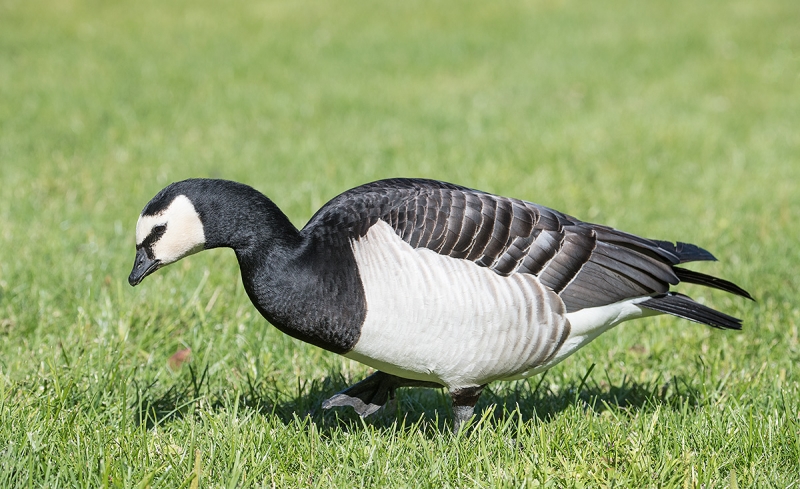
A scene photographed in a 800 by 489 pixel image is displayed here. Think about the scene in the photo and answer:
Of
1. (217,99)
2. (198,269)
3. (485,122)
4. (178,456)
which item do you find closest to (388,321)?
(178,456)

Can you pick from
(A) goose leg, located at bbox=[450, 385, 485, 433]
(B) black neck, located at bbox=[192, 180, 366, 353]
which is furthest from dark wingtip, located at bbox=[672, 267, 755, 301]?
(B) black neck, located at bbox=[192, 180, 366, 353]

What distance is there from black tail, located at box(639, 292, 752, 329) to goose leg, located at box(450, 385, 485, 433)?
862 mm

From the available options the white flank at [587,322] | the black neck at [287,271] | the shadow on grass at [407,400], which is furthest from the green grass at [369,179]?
the black neck at [287,271]

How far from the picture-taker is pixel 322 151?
870 cm

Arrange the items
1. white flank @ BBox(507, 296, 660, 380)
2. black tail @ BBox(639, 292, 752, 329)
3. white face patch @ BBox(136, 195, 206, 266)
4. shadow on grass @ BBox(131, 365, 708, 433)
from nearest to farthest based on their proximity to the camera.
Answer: white face patch @ BBox(136, 195, 206, 266), white flank @ BBox(507, 296, 660, 380), black tail @ BBox(639, 292, 752, 329), shadow on grass @ BBox(131, 365, 708, 433)

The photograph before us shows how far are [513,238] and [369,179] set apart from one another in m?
4.38

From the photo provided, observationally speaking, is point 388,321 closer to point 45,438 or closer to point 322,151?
point 45,438

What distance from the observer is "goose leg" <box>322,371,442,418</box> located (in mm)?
3840

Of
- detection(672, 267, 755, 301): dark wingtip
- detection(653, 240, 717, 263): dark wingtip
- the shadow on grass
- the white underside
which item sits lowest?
the shadow on grass

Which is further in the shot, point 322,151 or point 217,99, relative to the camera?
point 217,99

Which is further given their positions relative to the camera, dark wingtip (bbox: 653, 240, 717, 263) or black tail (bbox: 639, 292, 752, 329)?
dark wingtip (bbox: 653, 240, 717, 263)

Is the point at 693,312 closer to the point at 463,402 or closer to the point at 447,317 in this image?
the point at 463,402

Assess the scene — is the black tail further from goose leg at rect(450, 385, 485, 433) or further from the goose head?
the goose head

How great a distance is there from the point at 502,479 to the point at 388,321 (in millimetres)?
754
